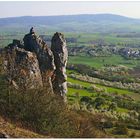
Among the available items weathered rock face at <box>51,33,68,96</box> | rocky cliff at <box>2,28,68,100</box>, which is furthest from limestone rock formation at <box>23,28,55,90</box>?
weathered rock face at <box>51,33,68,96</box>

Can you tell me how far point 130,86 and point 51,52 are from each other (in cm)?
5215

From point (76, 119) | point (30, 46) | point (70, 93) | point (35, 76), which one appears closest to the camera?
point (76, 119)

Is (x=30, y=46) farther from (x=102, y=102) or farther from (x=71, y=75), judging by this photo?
(x=71, y=75)

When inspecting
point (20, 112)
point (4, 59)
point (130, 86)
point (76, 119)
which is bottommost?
point (130, 86)

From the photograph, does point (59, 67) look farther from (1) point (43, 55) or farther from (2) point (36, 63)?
(2) point (36, 63)

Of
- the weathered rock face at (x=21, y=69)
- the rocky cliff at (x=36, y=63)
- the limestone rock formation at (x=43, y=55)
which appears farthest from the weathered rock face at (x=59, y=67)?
the weathered rock face at (x=21, y=69)

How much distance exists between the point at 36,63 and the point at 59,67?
5.04 m

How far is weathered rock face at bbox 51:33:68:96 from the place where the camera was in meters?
30.8

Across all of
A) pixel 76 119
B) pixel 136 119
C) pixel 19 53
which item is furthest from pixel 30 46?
pixel 136 119

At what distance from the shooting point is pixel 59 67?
31.1 meters

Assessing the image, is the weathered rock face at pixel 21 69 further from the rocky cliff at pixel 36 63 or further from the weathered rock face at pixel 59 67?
the weathered rock face at pixel 59 67

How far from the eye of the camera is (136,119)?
48.6 metres

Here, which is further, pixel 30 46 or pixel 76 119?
pixel 30 46

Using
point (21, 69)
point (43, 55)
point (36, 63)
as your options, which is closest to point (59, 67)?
point (43, 55)
